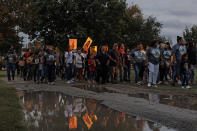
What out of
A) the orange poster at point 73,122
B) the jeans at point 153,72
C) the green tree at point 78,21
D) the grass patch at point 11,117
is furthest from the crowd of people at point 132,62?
the green tree at point 78,21

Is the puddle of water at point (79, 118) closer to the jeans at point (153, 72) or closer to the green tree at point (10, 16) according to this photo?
the green tree at point (10, 16)

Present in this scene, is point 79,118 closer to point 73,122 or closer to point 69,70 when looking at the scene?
point 73,122

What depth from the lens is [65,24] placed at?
4116cm

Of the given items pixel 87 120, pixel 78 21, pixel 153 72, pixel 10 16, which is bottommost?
pixel 87 120

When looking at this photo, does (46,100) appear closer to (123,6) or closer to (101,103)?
(101,103)

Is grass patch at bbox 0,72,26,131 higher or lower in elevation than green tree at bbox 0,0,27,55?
lower

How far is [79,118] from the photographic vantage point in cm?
680

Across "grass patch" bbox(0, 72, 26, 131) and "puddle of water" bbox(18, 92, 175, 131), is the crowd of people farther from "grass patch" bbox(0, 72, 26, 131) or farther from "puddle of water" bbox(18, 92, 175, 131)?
"grass patch" bbox(0, 72, 26, 131)

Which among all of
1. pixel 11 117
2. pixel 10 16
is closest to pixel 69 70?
pixel 10 16

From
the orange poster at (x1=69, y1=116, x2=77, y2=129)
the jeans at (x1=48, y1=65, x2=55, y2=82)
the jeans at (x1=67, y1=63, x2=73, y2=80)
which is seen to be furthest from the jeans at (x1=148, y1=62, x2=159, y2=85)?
the orange poster at (x1=69, y1=116, x2=77, y2=129)

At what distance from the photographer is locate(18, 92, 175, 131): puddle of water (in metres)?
5.87

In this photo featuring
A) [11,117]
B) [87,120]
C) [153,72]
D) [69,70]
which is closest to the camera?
[87,120]

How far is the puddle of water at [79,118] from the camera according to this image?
231 inches

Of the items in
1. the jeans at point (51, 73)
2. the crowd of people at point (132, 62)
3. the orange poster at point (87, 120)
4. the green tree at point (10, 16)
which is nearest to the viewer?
the orange poster at point (87, 120)
